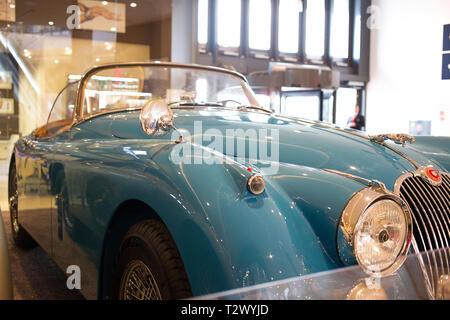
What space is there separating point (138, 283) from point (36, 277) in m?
1.68

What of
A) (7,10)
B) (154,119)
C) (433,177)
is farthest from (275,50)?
(154,119)

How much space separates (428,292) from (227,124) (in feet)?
4.40

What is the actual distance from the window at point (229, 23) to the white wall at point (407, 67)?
206 inches

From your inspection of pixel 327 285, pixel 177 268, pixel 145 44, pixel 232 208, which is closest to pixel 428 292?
pixel 327 285

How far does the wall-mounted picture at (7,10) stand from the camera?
23.9ft

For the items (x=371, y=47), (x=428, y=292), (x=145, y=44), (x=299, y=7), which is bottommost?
(x=428, y=292)

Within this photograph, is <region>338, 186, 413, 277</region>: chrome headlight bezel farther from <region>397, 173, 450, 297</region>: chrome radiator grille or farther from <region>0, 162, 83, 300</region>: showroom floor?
<region>0, 162, 83, 300</region>: showroom floor

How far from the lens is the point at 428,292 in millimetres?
1304

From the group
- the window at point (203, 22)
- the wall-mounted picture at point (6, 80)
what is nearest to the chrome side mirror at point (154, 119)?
the wall-mounted picture at point (6, 80)

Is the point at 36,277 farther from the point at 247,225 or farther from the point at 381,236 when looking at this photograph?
the point at 381,236

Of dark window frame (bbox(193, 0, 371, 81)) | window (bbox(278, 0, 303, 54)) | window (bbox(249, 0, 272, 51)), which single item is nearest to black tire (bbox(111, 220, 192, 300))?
dark window frame (bbox(193, 0, 371, 81))

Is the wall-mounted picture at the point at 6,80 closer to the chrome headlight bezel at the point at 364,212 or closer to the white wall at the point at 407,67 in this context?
the chrome headlight bezel at the point at 364,212

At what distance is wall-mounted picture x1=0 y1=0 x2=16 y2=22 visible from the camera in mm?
7273

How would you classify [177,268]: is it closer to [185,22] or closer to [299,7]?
[185,22]
